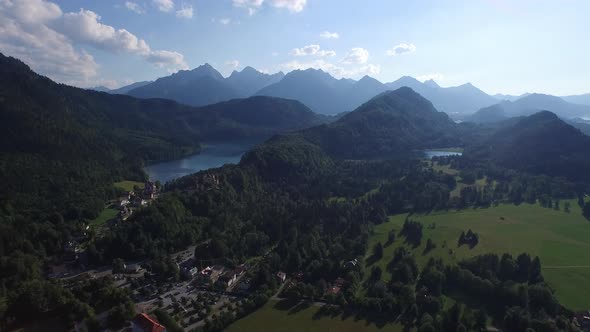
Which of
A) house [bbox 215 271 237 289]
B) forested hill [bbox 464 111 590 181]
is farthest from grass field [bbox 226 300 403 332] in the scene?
forested hill [bbox 464 111 590 181]

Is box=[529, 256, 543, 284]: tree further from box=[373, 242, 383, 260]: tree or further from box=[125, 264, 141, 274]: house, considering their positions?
box=[125, 264, 141, 274]: house

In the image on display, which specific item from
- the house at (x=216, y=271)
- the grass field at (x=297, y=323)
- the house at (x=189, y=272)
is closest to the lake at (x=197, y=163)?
the house at (x=189, y=272)

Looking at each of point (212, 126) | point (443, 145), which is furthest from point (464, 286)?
point (212, 126)

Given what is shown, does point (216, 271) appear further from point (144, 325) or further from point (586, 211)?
point (586, 211)

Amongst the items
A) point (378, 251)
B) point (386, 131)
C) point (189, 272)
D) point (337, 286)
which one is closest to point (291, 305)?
point (337, 286)

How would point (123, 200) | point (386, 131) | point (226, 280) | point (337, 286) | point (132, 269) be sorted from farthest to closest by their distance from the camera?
1. point (386, 131)
2. point (123, 200)
3. point (132, 269)
4. point (226, 280)
5. point (337, 286)

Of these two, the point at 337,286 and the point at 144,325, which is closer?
the point at 144,325
